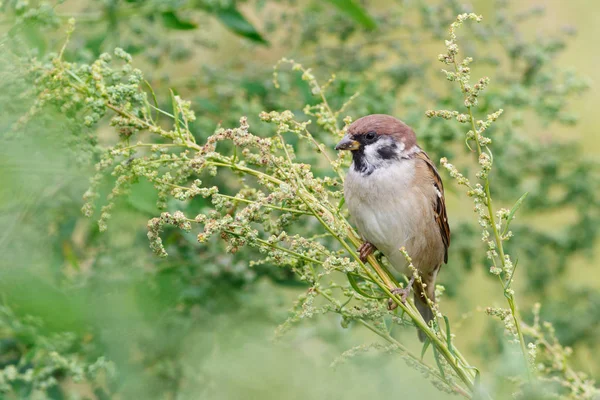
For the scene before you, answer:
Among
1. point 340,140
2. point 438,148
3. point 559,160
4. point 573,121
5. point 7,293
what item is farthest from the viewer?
point 559,160

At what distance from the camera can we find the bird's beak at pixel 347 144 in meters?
2.28

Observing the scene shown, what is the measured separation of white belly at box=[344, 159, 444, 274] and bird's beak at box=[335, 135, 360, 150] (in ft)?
0.40

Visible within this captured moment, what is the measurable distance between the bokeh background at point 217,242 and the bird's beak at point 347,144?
46 centimetres

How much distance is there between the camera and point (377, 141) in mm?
2479

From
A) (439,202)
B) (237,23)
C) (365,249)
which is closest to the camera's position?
(365,249)

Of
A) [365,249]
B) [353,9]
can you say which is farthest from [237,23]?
[365,249]

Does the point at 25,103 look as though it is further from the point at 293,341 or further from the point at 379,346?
the point at 293,341

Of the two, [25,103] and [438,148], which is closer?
[25,103]

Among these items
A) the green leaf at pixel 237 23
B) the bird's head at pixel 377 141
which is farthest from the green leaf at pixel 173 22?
the bird's head at pixel 377 141

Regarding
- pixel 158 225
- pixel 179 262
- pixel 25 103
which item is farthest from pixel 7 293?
pixel 179 262

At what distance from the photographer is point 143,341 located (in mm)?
2094

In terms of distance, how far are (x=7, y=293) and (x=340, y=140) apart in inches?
51.6

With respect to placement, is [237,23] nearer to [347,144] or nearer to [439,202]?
[347,144]

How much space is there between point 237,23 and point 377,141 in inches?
33.1
